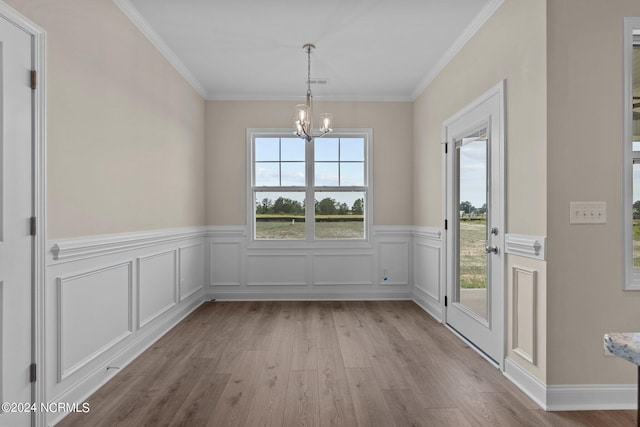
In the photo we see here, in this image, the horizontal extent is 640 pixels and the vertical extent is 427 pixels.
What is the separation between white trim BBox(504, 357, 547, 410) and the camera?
231 cm

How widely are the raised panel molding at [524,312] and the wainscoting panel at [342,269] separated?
8.76 feet

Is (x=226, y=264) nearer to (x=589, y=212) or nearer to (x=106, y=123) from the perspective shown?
(x=106, y=123)

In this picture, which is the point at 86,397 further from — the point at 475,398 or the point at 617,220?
the point at 617,220

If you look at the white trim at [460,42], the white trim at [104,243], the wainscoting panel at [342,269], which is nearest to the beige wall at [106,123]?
the white trim at [104,243]

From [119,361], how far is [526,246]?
311cm

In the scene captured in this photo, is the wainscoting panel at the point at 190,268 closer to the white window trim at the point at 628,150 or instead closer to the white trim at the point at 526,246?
the white trim at the point at 526,246

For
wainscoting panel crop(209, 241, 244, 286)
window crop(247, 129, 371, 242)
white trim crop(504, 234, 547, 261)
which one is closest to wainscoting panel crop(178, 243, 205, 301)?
wainscoting panel crop(209, 241, 244, 286)

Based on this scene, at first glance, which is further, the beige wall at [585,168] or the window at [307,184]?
the window at [307,184]

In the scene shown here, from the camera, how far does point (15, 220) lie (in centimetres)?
190

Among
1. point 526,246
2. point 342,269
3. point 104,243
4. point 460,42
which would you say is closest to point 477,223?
point 526,246

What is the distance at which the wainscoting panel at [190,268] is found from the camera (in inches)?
A: 168

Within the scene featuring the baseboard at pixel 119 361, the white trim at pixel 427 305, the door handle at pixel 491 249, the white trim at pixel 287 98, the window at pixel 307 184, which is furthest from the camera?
the window at pixel 307 184

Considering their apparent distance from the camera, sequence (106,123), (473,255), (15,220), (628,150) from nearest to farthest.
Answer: (15,220), (628,150), (106,123), (473,255)

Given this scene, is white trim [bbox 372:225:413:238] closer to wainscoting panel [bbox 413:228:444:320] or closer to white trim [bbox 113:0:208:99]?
wainscoting panel [bbox 413:228:444:320]
